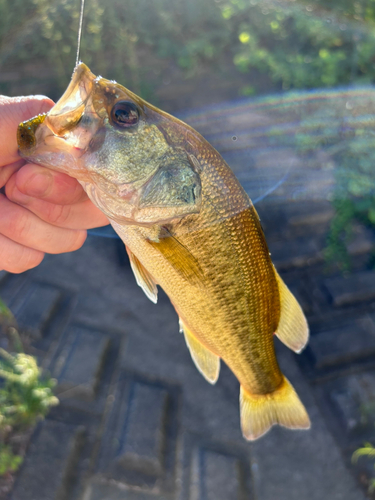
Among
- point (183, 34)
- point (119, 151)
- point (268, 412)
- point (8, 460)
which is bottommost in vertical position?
point (8, 460)

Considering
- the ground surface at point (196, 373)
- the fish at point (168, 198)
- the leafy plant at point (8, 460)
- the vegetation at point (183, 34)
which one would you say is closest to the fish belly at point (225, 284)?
the fish at point (168, 198)

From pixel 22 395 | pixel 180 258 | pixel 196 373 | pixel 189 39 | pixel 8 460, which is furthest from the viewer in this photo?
pixel 189 39

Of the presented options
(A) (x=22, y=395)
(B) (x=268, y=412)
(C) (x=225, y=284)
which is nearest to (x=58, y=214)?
(C) (x=225, y=284)

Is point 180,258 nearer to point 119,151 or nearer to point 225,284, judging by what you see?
point 225,284

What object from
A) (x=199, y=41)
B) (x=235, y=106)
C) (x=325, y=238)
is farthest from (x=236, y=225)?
(x=199, y=41)

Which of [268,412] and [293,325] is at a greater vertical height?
[293,325]

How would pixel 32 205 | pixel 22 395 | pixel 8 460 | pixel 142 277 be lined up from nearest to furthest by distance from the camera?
1. pixel 142 277
2. pixel 32 205
3. pixel 8 460
4. pixel 22 395

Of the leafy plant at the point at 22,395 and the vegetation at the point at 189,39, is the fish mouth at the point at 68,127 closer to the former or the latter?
the leafy plant at the point at 22,395

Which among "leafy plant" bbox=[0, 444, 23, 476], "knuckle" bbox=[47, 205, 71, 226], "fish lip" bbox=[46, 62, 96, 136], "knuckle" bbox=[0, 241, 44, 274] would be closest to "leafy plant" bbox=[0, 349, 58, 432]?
"leafy plant" bbox=[0, 444, 23, 476]

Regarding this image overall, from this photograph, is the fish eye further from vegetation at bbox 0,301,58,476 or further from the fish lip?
vegetation at bbox 0,301,58,476
